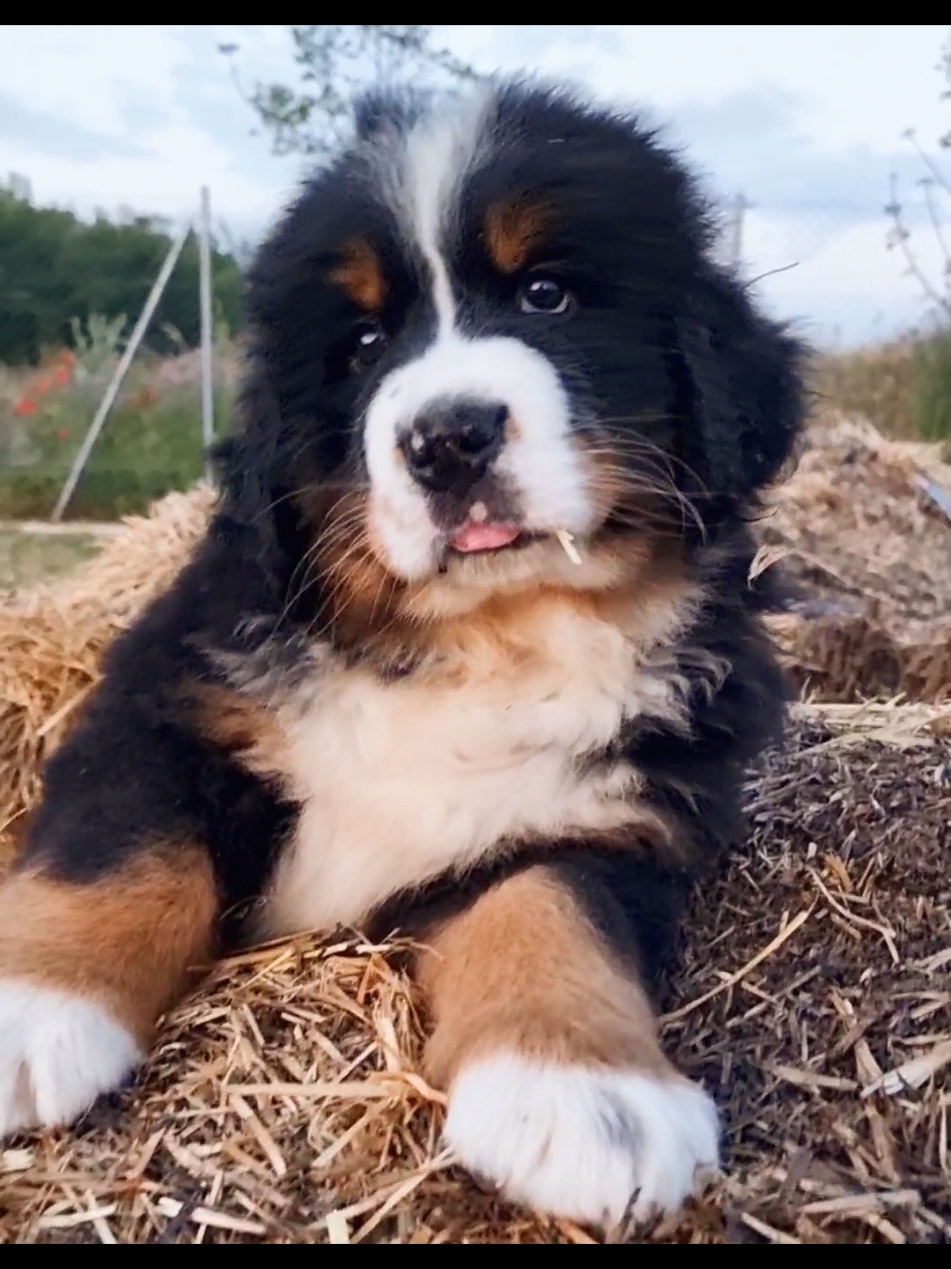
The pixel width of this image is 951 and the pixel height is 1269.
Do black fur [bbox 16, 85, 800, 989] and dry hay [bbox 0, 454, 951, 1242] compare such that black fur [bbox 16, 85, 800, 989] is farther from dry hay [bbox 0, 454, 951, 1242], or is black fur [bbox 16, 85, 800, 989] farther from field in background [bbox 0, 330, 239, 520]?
field in background [bbox 0, 330, 239, 520]

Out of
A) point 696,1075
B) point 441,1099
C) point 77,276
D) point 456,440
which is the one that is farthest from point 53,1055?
point 77,276

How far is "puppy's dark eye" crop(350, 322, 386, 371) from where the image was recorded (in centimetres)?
222

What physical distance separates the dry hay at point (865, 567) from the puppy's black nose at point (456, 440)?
1958 mm

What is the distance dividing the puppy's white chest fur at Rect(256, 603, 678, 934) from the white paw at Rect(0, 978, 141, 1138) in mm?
492

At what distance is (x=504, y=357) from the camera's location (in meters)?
2.04

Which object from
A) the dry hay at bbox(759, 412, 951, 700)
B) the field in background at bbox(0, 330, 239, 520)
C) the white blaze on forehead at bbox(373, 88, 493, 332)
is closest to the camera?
the white blaze on forehead at bbox(373, 88, 493, 332)

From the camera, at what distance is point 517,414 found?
1.97 m

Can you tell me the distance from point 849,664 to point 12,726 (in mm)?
2772

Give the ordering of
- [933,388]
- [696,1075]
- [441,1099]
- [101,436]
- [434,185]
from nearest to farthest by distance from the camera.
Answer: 1. [441,1099]
2. [696,1075]
3. [434,185]
4. [101,436]
5. [933,388]

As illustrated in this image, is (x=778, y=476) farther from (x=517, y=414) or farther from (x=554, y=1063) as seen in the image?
(x=554, y=1063)

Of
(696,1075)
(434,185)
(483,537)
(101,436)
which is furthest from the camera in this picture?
(101,436)

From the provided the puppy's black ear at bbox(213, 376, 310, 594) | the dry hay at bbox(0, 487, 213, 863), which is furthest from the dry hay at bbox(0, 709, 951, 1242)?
the dry hay at bbox(0, 487, 213, 863)

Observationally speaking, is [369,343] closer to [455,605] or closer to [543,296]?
[543,296]

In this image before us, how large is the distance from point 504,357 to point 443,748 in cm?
68
